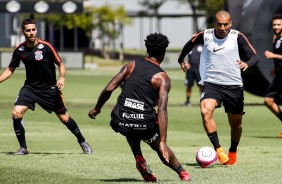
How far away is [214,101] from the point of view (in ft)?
47.4

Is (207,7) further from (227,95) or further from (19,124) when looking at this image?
(227,95)

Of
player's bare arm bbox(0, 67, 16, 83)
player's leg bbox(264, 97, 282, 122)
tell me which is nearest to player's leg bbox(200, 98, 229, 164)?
player's bare arm bbox(0, 67, 16, 83)

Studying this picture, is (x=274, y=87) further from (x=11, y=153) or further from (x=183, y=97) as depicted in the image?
(x=183, y=97)

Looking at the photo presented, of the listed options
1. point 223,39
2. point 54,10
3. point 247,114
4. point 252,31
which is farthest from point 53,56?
point 54,10

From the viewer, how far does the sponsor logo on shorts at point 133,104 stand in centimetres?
1171

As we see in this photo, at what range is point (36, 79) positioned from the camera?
52.8ft

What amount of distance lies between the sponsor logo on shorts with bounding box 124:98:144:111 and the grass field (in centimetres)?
103

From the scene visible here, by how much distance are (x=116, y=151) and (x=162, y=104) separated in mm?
5384

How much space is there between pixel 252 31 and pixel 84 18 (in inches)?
1738

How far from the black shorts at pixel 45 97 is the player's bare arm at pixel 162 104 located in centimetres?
470

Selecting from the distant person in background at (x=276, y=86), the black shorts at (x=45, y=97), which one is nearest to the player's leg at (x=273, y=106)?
the distant person in background at (x=276, y=86)

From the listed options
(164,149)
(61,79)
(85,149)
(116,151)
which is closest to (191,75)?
(116,151)

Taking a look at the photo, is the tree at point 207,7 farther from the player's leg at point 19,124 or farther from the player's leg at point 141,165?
the player's leg at point 141,165

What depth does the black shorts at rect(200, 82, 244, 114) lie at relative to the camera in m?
14.6
